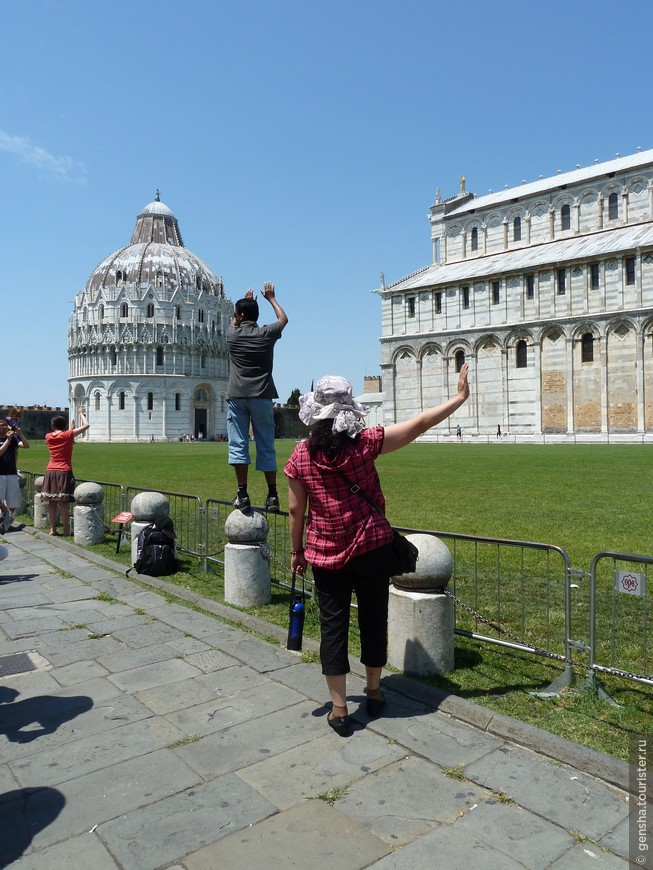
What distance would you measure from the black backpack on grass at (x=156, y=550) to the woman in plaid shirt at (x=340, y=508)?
15.5 feet

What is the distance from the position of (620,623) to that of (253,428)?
12.8 feet

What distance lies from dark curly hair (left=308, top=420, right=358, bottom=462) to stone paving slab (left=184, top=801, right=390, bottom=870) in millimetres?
1891

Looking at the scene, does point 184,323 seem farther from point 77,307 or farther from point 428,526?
point 428,526

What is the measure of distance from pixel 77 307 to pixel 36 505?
3593 inches

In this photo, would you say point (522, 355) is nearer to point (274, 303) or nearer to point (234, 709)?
point (274, 303)

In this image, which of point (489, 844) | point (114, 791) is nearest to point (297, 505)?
point (114, 791)

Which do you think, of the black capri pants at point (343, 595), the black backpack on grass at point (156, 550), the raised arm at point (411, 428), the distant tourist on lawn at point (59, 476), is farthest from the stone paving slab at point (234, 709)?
the distant tourist on lawn at point (59, 476)

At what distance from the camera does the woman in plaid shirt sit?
12.5 ft

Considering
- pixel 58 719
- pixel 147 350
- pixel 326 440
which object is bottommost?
pixel 58 719

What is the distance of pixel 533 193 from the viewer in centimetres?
5231

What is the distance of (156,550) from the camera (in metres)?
8.17

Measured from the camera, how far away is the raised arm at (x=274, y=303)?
20.2 ft

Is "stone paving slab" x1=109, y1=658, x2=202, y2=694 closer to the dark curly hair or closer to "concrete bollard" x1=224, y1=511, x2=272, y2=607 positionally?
"concrete bollard" x1=224, y1=511, x2=272, y2=607

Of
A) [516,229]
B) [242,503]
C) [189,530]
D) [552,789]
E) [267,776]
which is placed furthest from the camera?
[516,229]
